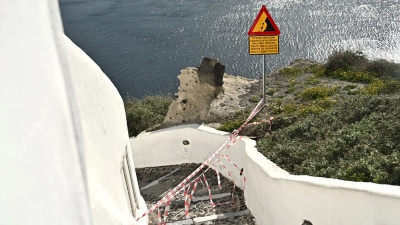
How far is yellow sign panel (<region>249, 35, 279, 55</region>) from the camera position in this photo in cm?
1026

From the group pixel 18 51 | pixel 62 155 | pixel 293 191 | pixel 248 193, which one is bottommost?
pixel 248 193

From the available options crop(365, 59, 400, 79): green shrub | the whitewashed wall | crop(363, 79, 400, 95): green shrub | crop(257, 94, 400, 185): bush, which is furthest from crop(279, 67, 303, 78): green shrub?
the whitewashed wall

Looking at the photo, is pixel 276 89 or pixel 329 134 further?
pixel 276 89

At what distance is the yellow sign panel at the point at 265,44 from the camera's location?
1026cm

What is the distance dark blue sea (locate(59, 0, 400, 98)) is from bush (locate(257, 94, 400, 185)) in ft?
36.6

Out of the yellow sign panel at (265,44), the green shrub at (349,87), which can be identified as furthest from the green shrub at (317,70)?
the yellow sign panel at (265,44)

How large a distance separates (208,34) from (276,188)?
788 inches

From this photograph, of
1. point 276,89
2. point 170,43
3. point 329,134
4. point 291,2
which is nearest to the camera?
point 329,134

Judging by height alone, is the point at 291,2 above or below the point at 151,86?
above

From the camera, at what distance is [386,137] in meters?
6.81

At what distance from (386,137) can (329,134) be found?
130 cm

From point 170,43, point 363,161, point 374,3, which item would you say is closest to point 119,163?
point 363,161

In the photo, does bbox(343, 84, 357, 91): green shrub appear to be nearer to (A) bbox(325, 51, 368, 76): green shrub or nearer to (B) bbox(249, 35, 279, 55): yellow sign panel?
(A) bbox(325, 51, 368, 76): green shrub

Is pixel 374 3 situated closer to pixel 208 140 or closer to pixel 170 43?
pixel 170 43
